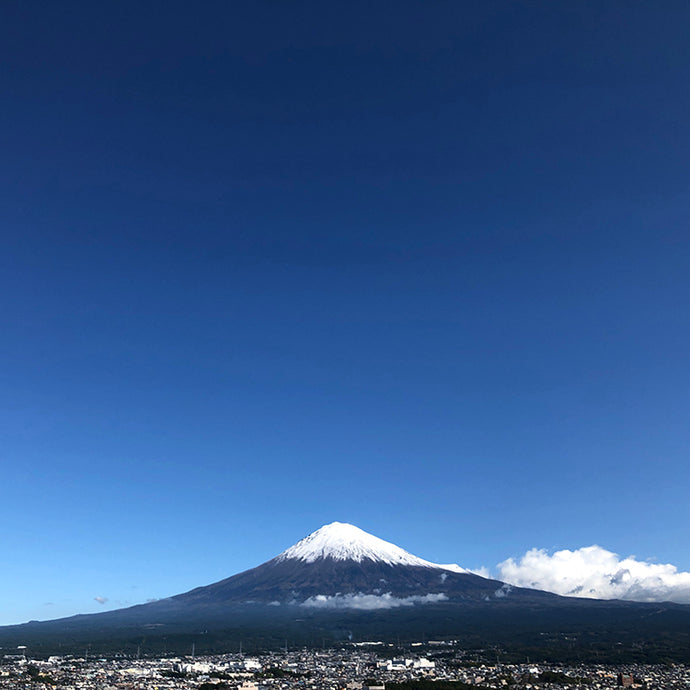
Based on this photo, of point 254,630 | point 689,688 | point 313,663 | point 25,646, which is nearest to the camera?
point 689,688

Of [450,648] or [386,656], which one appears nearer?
[386,656]

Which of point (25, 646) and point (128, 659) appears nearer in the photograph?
point (128, 659)

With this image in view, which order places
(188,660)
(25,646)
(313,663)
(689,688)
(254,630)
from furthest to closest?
(254,630)
(25,646)
(188,660)
(313,663)
(689,688)

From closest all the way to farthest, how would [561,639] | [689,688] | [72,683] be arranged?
[689,688] < [72,683] < [561,639]

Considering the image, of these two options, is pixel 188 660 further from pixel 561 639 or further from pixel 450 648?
pixel 561 639

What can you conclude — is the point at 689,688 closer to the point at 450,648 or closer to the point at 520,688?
the point at 520,688

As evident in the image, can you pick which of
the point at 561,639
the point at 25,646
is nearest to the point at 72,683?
the point at 25,646

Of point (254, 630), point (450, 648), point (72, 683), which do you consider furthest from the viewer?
point (254, 630)

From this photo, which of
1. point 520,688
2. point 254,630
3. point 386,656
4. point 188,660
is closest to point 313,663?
point 386,656
